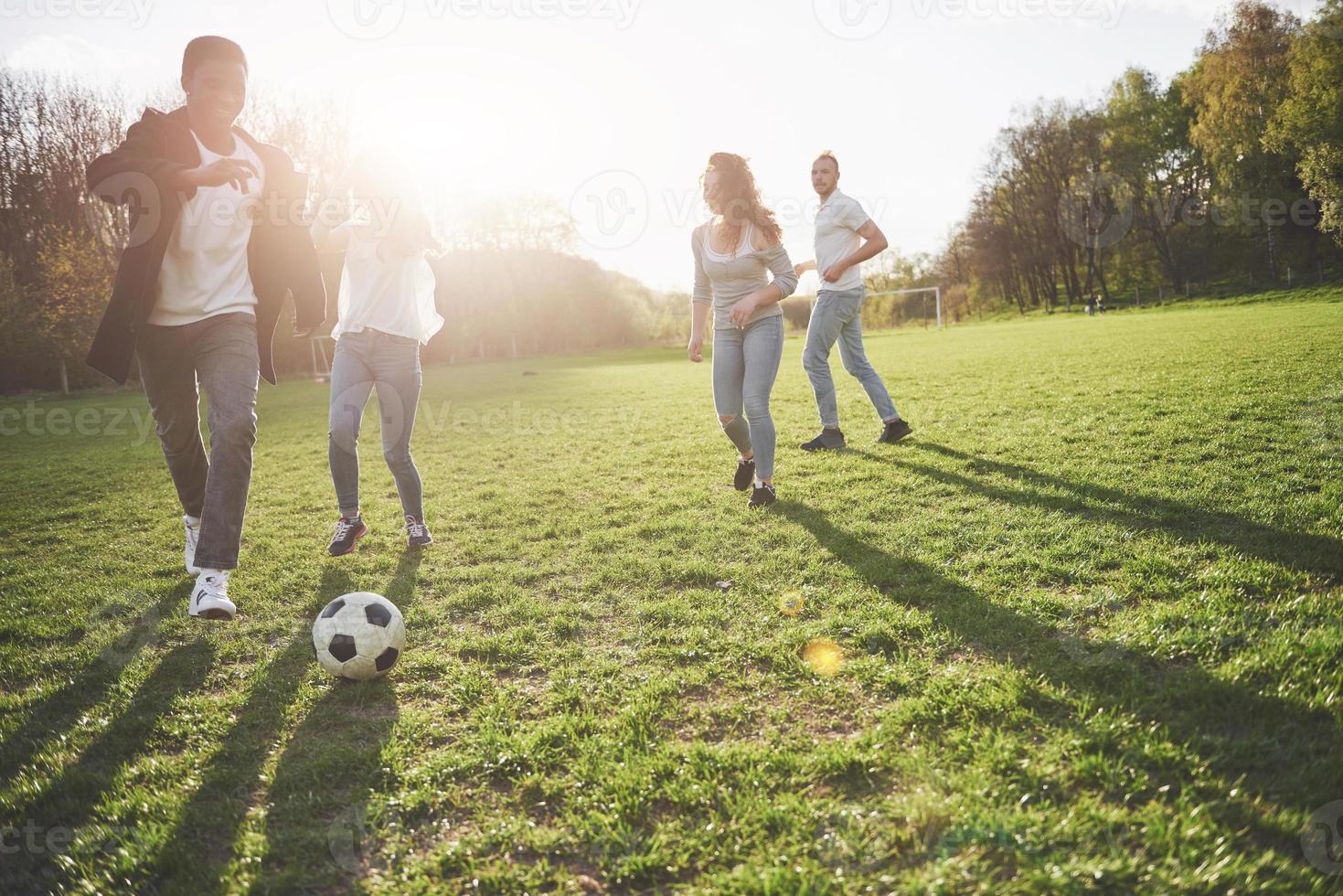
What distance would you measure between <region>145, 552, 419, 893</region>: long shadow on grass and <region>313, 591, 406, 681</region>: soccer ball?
0.72ft

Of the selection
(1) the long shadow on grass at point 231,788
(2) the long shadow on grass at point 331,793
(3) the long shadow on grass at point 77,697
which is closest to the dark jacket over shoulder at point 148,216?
(3) the long shadow on grass at point 77,697

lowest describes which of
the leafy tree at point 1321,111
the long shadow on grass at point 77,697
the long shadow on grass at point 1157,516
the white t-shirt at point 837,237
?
the long shadow on grass at point 77,697

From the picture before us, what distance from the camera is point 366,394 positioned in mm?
4680

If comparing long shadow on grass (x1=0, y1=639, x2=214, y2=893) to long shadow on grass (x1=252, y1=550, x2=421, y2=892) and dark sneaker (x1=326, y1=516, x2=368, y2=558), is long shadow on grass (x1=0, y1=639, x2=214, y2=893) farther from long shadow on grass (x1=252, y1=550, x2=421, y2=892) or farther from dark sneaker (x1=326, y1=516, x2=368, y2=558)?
dark sneaker (x1=326, y1=516, x2=368, y2=558)

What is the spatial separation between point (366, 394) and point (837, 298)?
426 centimetres

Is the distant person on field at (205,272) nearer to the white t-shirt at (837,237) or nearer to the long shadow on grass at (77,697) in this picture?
the long shadow on grass at (77,697)

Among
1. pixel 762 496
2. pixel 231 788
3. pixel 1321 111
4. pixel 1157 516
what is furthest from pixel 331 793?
pixel 1321 111

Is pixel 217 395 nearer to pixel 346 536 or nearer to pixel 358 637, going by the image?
pixel 346 536

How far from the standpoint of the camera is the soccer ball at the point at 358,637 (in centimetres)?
300

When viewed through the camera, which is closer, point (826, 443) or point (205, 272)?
point (205, 272)

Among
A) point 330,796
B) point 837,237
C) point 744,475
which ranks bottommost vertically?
point 330,796

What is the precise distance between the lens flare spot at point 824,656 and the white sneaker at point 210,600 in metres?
2.67

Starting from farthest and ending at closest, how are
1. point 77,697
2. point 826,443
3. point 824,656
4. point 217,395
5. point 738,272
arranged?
point 826,443 → point 738,272 → point 217,395 → point 77,697 → point 824,656

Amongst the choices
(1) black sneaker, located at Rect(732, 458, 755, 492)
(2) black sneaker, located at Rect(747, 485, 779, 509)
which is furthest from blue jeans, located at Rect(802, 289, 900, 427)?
(2) black sneaker, located at Rect(747, 485, 779, 509)
